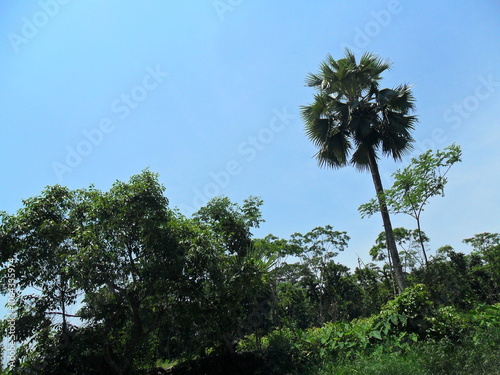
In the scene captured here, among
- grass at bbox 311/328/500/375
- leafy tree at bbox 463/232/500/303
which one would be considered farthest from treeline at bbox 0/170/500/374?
leafy tree at bbox 463/232/500/303

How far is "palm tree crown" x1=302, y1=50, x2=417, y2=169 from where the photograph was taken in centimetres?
1270

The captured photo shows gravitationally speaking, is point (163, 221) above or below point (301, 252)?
below

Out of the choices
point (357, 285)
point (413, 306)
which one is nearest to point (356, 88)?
point (413, 306)

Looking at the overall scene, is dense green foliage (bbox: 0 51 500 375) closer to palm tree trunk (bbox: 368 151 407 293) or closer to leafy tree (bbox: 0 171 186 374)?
leafy tree (bbox: 0 171 186 374)

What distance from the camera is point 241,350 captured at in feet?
34.0

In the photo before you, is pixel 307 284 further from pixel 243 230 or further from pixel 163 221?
pixel 163 221

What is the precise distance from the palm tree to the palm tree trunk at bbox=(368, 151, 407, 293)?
4 centimetres

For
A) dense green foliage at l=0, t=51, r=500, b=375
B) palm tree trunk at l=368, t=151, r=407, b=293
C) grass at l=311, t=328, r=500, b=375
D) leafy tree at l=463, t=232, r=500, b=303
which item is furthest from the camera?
leafy tree at l=463, t=232, r=500, b=303

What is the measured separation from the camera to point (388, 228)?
1201cm

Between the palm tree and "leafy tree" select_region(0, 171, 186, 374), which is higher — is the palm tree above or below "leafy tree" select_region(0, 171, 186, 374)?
above

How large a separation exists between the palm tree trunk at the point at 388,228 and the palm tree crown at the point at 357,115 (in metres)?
0.46

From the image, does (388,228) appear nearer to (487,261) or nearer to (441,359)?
(441,359)

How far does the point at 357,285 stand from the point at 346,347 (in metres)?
29.6

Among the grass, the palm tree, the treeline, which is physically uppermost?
the palm tree
